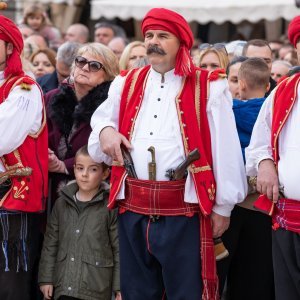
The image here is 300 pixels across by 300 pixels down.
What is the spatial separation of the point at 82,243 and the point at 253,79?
62.9 inches

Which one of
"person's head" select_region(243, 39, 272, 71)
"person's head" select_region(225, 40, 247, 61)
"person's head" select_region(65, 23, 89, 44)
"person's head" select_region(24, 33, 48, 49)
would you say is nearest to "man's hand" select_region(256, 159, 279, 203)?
"person's head" select_region(243, 39, 272, 71)

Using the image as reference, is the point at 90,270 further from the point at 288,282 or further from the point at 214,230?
the point at 288,282

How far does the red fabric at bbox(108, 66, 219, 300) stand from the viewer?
16.8ft

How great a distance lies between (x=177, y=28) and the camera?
5.22 metres

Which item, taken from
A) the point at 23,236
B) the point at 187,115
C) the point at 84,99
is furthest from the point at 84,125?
the point at 187,115

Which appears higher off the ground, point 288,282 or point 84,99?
point 84,99

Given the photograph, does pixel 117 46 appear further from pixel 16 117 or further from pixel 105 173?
pixel 16 117

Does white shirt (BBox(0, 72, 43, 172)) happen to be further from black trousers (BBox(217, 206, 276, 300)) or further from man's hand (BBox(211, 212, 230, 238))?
black trousers (BBox(217, 206, 276, 300))

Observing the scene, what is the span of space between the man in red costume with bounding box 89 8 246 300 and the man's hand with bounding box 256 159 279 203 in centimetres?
22

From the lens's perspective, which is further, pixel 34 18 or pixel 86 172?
pixel 34 18

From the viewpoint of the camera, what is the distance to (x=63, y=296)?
6.00 m

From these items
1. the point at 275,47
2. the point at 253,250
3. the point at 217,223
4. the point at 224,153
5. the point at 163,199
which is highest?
the point at 275,47

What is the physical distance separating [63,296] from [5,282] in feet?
1.38

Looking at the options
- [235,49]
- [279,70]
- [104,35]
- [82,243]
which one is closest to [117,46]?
[104,35]
